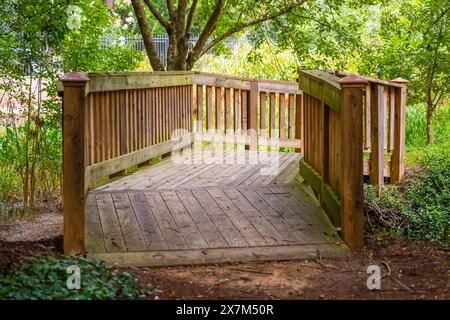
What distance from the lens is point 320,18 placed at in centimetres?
1180

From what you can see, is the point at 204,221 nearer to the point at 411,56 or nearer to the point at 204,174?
the point at 204,174

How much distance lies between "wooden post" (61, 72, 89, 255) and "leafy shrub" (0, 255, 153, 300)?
1.61 feet

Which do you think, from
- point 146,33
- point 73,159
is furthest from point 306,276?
point 146,33

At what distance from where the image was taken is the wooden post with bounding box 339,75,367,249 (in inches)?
236

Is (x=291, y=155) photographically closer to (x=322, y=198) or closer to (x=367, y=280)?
(x=322, y=198)

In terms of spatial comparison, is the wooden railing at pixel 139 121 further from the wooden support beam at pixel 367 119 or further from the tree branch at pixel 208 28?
the wooden support beam at pixel 367 119

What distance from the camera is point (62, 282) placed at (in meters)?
4.60

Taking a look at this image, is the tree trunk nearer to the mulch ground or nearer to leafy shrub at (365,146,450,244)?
leafy shrub at (365,146,450,244)

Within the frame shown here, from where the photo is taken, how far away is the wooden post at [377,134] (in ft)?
26.6

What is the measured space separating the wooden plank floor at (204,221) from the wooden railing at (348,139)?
0.79ft

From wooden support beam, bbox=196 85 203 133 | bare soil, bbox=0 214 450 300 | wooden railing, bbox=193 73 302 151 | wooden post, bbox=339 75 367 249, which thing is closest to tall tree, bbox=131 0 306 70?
wooden support beam, bbox=196 85 203 133
